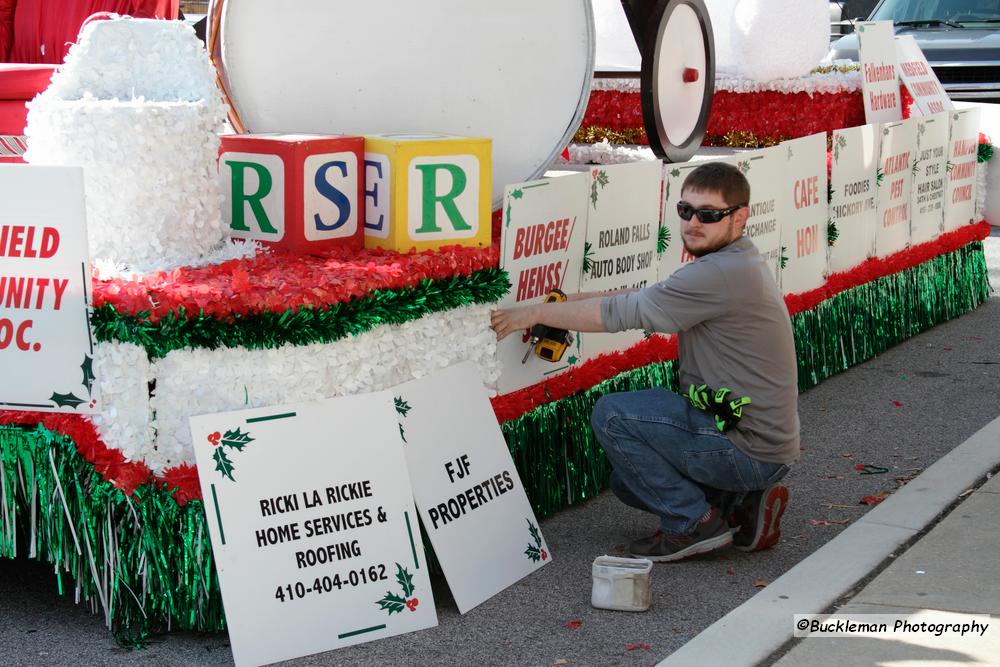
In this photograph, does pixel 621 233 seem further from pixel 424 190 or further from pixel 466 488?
pixel 466 488

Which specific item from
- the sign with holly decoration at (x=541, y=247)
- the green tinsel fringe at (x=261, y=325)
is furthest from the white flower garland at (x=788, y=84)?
the green tinsel fringe at (x=261, y=325)

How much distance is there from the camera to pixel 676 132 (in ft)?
20.9

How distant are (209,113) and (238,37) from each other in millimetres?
827

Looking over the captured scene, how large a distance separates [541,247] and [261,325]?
1.27 meters

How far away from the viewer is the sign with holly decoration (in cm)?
418

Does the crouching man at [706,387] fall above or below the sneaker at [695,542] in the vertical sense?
above

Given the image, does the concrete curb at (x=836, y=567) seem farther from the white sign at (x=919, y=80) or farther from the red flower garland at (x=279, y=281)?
the white sign at (x=919, y=80)

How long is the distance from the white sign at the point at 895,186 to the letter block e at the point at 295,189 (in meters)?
3.85

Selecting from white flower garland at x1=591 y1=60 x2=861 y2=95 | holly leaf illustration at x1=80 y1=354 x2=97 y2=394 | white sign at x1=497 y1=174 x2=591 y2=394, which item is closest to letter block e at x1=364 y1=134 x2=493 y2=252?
white sign at x1=497 y1=174 x2=591 y2=394

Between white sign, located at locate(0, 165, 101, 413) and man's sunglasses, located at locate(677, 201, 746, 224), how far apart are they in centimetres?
174

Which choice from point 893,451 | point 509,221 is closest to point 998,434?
point 893,451

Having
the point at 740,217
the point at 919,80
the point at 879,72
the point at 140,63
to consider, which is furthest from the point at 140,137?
the point at 919,80

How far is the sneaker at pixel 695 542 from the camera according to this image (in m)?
4.00

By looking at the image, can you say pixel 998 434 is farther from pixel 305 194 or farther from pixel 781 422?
pixel 305 194
